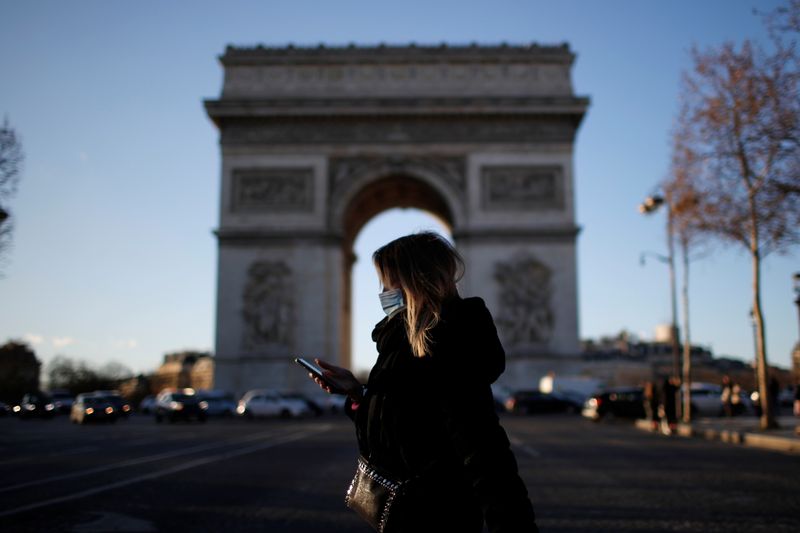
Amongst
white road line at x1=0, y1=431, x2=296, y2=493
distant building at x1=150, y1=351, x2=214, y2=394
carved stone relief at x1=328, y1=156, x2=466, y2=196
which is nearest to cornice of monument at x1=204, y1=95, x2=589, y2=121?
carved stone relief at x1=328, y1=156, x2=466, y2=196

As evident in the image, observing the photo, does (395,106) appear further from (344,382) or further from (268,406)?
(344,382)

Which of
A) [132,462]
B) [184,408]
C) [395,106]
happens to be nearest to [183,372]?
[184,408]

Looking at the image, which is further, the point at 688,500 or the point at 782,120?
the point at 782,120

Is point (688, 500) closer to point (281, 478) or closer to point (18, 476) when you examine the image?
point (281, 478)

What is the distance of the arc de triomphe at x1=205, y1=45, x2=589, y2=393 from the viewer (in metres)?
36.1

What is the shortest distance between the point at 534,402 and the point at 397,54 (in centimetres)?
1678

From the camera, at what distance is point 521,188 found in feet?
122

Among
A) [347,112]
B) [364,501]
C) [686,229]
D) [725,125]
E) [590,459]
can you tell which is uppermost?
[347,112]

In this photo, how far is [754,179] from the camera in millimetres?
20359

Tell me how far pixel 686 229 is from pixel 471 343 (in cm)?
2255

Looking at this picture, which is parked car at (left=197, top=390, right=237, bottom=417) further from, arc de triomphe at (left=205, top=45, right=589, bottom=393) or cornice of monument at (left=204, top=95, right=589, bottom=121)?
cornice of monument at (left=204, top=95, right=589, bottom=121)

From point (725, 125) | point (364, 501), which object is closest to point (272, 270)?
point (725, 125)

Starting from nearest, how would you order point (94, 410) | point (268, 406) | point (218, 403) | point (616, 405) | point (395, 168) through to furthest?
1. point (616, 405)
2. point (94, 410)
3. point (268, 406)
4. point (218, 403)
5. point (395, 168)

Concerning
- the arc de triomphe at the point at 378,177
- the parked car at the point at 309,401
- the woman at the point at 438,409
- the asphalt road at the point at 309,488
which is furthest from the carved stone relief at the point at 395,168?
the woman at the point at 438,409
